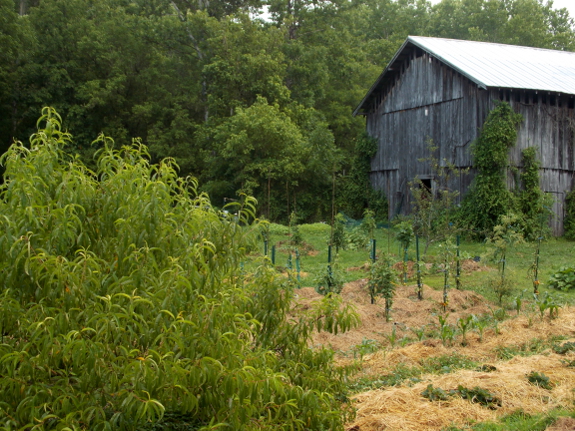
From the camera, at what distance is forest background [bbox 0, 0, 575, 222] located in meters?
28.3

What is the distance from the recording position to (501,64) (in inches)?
866

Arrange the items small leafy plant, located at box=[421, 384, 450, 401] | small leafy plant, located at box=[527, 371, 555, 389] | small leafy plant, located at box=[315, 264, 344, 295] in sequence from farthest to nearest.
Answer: small leafy plant, located at box=[315, 264, 344, 295], small leafy plant, located at box=[527, 371, 555, 389], small leafy plant, located at box=[421, 384, 450, 401]

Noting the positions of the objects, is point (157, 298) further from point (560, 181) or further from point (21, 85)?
point (21, 85)

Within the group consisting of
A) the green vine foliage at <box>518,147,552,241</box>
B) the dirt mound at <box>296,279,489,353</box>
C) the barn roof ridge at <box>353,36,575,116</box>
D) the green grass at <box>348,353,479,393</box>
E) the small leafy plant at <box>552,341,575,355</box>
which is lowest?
the dirt mound at <box>296,279,489,353</box>

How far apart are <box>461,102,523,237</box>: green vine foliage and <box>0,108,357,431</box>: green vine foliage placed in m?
16.6

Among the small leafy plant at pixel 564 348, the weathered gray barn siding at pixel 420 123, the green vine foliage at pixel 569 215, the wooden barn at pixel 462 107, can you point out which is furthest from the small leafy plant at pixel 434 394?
the green vine foliage at pixel 569 215

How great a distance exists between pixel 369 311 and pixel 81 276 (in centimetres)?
727

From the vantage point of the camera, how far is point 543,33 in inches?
1895

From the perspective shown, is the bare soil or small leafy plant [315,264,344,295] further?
small leafy plant [315,264,344,295]

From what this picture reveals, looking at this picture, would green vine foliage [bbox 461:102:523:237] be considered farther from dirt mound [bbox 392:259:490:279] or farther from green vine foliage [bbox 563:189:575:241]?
dirt mound [bbox 392:259:490:279]

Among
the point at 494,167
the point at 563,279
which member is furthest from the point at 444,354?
the point at 494,167

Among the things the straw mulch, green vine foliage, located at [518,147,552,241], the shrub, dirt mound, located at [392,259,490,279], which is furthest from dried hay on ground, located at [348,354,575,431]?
green vine foliage, located at [518,147,552,241]

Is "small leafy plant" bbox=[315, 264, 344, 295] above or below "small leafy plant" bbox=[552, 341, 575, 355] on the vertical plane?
above

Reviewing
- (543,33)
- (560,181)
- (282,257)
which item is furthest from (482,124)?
(543,33)
